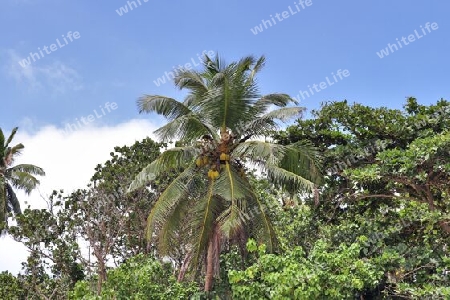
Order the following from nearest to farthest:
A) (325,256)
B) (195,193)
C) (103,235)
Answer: (325,256) → (195,193) → (103,235)

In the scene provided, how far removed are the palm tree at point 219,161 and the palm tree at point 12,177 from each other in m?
15.0

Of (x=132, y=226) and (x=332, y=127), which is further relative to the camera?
(x=132, y=226)

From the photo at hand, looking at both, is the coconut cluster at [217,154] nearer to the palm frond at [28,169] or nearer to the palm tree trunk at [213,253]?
the palm tree trunk at [213,253]

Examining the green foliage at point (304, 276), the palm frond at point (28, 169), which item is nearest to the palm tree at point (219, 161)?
the green foliage at point (304, 276)

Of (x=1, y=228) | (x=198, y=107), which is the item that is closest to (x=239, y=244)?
(x=198, y=107)

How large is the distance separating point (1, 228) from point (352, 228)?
1235 centimetres

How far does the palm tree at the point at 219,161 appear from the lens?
→ 10742 mm

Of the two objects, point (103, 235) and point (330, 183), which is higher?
point (103, 235)

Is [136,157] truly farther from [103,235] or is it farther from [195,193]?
[195,193]

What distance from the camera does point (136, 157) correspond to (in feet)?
55.2

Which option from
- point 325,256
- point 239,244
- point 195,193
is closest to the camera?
point 325,256

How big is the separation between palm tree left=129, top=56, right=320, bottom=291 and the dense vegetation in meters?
0.03

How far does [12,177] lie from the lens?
24656mm

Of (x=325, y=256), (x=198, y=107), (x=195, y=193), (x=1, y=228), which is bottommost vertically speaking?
(x=325, y=256)
